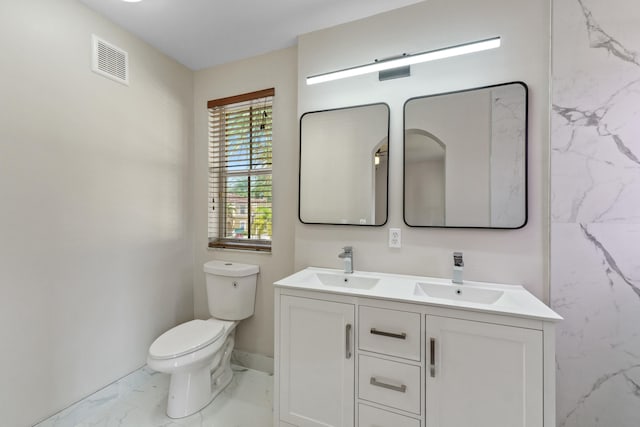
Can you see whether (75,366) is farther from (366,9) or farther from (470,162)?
(366,9)

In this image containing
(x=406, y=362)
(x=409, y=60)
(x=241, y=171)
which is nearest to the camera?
(x=406, y=362)

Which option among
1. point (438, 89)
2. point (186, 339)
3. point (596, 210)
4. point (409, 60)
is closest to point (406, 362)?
point (596, 210)

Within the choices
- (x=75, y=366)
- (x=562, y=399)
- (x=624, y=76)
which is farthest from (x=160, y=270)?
(x=624, y=76)

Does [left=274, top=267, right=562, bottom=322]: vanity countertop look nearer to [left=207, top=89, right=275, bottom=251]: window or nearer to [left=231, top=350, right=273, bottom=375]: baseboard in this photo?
[left=207, top=89, right=275, bottom=251]: window

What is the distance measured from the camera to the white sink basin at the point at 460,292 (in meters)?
1.37

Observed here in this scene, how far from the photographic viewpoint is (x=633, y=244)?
4.16 ft

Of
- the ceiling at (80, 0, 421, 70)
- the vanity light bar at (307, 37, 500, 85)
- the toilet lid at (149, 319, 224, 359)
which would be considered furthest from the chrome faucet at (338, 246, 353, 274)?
the ceiling at (80, 0, 421, 70)

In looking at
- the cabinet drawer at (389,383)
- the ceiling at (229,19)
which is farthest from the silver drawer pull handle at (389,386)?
the ceiling at (229,19)

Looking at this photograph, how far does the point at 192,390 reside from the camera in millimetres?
1651

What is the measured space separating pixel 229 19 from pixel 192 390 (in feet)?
7.50

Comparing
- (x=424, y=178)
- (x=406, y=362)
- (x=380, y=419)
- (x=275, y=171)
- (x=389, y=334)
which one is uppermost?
(x=275, y=171)

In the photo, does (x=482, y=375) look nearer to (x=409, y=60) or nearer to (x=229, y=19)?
(x=409, y=60)

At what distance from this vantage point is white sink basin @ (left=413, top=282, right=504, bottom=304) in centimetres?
137

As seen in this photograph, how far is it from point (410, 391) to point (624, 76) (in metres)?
1.73
